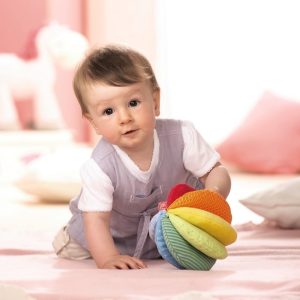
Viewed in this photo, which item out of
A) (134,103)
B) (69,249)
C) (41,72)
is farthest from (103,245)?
(41,72)

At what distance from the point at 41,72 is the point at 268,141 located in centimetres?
109

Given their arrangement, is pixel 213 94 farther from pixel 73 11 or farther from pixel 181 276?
pixel 181 276

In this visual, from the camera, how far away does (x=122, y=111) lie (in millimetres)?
1481

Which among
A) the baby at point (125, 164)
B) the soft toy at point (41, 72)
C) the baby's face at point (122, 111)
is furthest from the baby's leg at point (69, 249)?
the soft toy at point (41, 72)

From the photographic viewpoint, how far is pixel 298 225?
73.8 inches

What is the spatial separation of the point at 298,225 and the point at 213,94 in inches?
91.4

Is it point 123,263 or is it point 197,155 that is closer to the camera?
point 123,263

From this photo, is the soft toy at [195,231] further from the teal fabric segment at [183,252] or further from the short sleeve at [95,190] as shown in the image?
the short sleeve at [95,190]

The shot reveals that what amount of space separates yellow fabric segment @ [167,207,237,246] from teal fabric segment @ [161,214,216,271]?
0.10 feet

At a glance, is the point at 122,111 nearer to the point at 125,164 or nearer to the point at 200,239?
the point at 125,164

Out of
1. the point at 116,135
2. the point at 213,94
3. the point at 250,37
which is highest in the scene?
the point at 116,135

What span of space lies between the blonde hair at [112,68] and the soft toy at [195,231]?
242 millimetres

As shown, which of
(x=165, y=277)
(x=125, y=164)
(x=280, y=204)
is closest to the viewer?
(x=165, y=277)

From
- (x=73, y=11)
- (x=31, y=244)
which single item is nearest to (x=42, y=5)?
(x=73, y=11)
